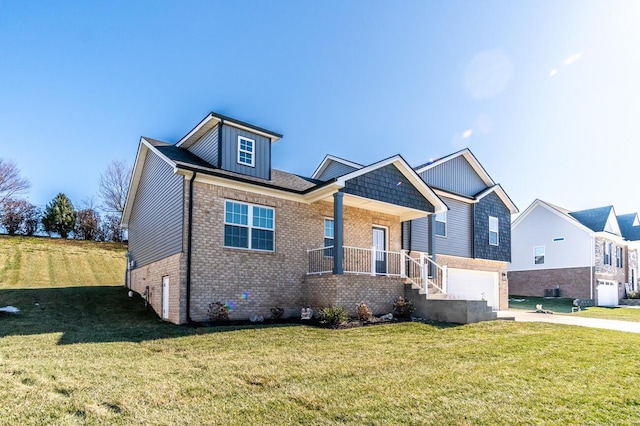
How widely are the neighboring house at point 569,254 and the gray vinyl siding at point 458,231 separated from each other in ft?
42.9

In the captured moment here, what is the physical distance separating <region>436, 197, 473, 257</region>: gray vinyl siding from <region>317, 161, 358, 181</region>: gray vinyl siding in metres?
4.90

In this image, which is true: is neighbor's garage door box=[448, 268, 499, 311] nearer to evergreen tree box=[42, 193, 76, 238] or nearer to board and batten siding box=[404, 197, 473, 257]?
board and batten siding box=[404, 197, 473, 257]

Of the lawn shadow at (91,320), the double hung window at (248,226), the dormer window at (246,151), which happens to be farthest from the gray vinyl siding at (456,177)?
the lawn shadow at (91,320)

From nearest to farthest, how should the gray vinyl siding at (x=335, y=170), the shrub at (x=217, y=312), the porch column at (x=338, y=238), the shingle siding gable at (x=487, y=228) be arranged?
the shrub at (x=217, y=312), the porch column at (x=338, y=238), the gray vinyl siding at (x=335, y=170), the shingle siding gable at (x=487, y=228)

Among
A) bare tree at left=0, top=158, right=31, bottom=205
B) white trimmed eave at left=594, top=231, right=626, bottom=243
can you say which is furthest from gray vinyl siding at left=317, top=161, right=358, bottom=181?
bare tree at left=0, top=158, right=31, bottom=205

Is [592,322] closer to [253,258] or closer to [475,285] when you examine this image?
[475,285]

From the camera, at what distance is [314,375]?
6590mm

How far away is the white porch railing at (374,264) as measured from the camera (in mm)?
14323

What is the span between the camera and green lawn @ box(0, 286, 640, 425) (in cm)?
494

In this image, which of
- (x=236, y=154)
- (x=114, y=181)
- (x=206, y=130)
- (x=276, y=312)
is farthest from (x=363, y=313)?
(x=114, y=181)

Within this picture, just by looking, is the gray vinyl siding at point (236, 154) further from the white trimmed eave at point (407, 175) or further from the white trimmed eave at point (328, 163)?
the white trimmed eave at point (328, 163)

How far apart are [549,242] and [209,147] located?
26.3 metres

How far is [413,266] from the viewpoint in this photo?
16906mm

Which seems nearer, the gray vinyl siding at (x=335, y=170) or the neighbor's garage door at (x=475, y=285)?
the gray vinyl siding at (x=335, y=170)
